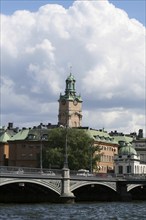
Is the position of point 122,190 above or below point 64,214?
above

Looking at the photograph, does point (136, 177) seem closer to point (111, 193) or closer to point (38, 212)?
point (111, 193)

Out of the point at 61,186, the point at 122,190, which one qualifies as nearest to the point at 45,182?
the point at 61,186

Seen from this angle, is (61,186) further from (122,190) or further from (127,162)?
(127,162)

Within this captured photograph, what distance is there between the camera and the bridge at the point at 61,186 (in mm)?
96125

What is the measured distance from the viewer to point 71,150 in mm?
161375

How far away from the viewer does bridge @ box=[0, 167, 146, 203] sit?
9612 centimetres

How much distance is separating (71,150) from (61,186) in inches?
2310

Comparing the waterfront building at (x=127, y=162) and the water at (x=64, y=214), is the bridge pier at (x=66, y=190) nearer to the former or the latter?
the water at (x=64, y=214)

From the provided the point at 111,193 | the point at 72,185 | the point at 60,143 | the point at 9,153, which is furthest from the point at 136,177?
the point at 9,153

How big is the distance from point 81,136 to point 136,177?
1440 inches

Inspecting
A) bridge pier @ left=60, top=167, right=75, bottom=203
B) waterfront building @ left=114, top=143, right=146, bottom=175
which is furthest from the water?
waterfront building @ left=114, top=143, right=146, bottom=175

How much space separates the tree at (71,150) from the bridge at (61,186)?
1004 inches

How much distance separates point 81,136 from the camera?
166m

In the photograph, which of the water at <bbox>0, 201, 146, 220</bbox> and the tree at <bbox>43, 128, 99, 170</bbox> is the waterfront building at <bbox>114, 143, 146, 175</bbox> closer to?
the tree at <bbox>43, 128, 99, 170</bbox>
